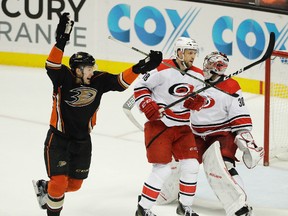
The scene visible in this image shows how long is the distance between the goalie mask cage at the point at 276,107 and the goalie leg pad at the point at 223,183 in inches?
64.1

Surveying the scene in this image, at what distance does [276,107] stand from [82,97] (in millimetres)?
2600

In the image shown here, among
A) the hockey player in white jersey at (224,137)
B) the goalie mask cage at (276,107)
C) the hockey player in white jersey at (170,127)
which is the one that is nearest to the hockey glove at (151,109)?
the hockey player in white jersey at (170,127)

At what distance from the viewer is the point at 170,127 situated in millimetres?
5457

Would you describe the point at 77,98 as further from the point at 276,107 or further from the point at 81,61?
the point at 276,107

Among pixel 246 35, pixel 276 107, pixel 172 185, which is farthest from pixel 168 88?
pixel 246 35

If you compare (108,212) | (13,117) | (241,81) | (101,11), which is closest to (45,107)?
(13,117)

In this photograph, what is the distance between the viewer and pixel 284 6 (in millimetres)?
8969

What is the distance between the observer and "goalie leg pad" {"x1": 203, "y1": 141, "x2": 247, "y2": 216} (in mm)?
5527

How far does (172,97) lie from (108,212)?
884 millimetres

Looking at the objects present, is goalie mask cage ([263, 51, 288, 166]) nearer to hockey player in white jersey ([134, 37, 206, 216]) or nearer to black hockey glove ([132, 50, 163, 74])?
hockey player in white jersey ([134, 37, 206, 216])

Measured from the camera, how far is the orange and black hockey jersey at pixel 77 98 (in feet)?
16.9

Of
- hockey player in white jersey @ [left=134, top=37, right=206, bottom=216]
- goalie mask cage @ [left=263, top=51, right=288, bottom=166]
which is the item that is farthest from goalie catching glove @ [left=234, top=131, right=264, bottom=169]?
goalie mask cage @ [left=263, top=51, right=288, bottom=166]

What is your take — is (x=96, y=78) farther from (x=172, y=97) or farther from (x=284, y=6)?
(x=284, y=6)

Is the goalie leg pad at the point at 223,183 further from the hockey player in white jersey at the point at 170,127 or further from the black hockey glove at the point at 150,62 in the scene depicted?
the black hockey glove at the point at 150,62
